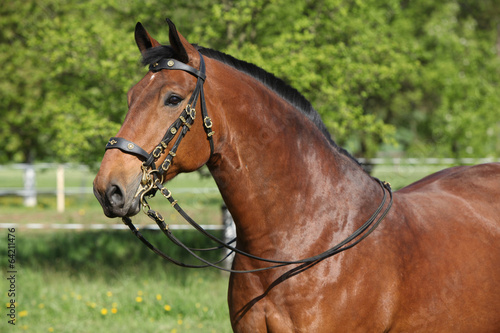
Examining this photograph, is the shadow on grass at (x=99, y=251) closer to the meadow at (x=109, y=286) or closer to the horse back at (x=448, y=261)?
the meadow at (x=109, y=286)

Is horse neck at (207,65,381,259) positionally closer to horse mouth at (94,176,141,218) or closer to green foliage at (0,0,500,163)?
horse mouth at (94,176,141,218)

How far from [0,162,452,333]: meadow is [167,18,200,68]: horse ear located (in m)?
3.77

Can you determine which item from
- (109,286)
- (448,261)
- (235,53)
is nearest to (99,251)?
(109,286)

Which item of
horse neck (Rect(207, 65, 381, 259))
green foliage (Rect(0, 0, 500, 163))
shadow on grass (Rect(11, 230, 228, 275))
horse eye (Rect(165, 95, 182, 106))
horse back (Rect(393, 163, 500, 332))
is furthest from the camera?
shadow on grass (Rect(11, 230, 228, 275))

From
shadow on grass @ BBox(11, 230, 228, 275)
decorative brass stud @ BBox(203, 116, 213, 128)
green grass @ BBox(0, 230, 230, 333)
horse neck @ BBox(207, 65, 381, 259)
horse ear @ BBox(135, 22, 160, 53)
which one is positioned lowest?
shadow on grass @ BBox(11, 230, 228, 275)

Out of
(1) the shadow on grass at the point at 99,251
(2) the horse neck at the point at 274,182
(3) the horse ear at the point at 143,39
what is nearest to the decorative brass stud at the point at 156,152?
(2) the horse neck at the point at 274,182

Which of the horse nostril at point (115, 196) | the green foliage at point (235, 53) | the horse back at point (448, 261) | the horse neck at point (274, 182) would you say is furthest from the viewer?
the green foliage at point (235, 53)

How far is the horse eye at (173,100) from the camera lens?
7.91 ft

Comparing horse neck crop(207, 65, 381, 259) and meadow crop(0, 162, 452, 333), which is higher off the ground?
horse neck crop(207, 65, 381, 259)

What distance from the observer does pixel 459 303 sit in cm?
283

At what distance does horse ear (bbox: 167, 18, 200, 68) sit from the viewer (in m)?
2.44

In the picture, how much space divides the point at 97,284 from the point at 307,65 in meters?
4.38

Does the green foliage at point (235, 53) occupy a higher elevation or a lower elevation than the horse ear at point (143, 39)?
lower

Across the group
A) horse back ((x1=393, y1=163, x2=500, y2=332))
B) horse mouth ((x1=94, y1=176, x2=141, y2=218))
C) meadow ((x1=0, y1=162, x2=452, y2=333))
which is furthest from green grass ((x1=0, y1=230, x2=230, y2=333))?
horse mouth ((x1=94, y1=176, x2=141, y2=218))
